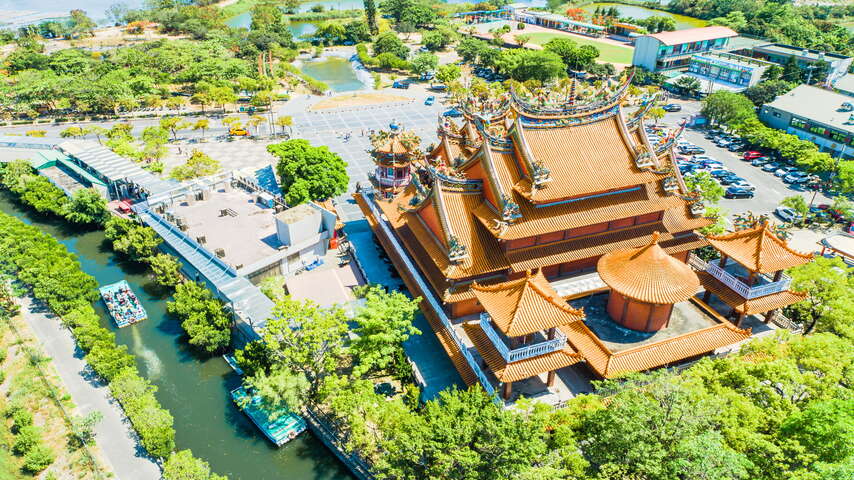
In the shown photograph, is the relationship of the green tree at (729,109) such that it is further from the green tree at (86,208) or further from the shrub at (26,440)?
the shrub at (26,440)

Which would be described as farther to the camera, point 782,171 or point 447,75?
point 447,75

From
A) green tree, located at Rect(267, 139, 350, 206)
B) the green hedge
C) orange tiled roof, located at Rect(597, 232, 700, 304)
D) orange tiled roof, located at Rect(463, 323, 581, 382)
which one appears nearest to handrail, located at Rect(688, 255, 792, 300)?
orange tiled roof, located at Rect(597, 232, 700, 304)

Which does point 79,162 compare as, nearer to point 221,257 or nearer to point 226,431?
point 221,257

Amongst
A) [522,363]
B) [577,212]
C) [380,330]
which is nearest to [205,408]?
[380,330]

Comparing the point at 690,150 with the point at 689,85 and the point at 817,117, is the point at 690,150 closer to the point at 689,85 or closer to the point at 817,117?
the point at 817,117

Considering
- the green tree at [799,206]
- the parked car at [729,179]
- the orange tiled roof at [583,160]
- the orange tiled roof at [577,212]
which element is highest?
the orange tiled roof at [583,160]

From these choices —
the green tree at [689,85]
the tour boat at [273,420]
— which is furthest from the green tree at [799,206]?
the tour boat at [273,420]

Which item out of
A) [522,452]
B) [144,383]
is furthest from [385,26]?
[522,452]
